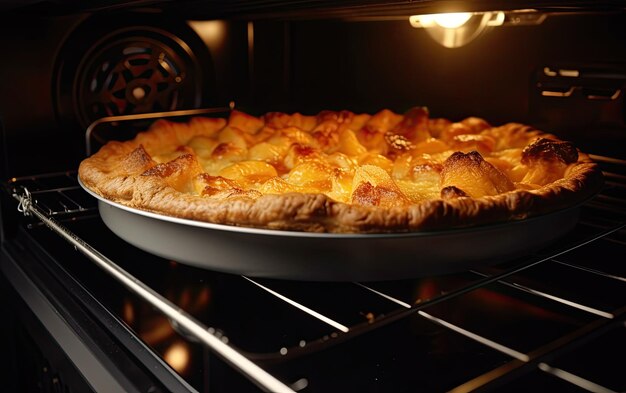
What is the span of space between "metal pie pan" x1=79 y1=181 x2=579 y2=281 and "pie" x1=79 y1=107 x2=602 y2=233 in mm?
22

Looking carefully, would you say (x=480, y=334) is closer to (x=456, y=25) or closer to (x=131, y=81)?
(x=456, y=25)

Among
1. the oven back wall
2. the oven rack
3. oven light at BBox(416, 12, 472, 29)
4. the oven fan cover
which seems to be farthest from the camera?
the oven fan cover

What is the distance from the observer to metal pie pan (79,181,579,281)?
90 centimetres

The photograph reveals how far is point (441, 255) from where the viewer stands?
93 centimetres

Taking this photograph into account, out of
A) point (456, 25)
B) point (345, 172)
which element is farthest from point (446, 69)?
point (345, 172)

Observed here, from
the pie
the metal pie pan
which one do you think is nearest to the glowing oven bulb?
the pie

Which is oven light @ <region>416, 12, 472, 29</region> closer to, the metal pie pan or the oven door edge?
the metal pie pan

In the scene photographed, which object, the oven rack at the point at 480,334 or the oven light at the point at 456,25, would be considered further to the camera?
the oven light at the point at 456,25

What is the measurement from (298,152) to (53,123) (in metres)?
0.68

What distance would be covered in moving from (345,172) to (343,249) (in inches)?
16.3

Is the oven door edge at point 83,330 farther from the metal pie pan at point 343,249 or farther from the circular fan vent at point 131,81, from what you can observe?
the circular fan vent at point 131,81

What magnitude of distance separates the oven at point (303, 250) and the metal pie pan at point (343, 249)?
24 millimetres

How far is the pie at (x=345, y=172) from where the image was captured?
3.08 feet

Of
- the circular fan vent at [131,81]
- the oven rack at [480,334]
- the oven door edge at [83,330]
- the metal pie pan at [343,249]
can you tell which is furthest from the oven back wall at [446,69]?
the oven door edge at [83,330]
